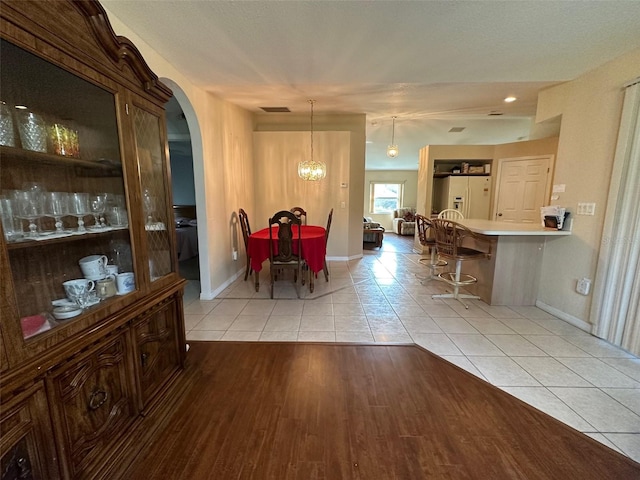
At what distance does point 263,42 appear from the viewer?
7.04ft

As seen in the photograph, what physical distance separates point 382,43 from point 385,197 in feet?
28.3

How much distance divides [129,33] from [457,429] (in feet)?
11.1

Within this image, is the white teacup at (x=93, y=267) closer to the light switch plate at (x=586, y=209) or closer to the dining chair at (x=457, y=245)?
the dining chair at (x=457, y=245)

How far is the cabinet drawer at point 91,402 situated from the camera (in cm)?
104

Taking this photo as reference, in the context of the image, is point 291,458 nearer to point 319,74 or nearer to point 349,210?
point 319,74

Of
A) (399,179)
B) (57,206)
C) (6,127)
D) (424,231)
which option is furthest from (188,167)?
(399,179)

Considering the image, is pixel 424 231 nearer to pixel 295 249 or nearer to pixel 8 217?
pixel 295 249

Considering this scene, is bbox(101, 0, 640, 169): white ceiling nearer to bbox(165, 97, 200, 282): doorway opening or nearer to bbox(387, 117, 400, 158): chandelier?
bbox(165, 97, 200, 282): doorway opening

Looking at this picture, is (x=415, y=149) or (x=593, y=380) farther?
(x=415, y=149)

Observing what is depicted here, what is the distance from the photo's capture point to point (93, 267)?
1387 mm

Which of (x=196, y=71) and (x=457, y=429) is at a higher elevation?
(x=196, y=71)

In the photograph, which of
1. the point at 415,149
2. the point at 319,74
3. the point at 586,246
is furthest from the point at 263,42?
the point at 415,149

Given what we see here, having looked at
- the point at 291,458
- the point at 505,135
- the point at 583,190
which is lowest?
the point at 291,458

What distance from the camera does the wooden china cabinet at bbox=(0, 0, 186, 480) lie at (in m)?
0.92
